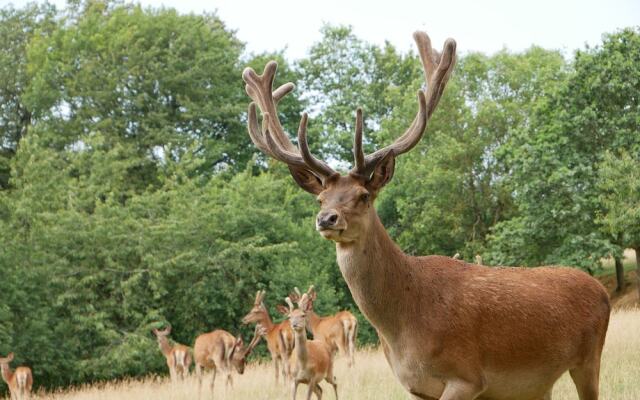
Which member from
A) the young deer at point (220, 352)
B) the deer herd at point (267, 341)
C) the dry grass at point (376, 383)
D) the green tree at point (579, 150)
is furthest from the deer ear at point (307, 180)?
the green tree at point (579, 150)

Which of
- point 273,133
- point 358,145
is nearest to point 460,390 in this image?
point 358,145

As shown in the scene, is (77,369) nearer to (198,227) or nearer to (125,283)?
(125,283)

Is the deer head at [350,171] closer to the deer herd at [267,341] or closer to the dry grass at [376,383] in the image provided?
the dry grass at [376,383]

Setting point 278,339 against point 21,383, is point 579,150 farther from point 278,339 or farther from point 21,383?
point 21,383

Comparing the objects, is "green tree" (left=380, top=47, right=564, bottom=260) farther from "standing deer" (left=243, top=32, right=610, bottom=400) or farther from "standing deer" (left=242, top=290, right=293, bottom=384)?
"standing deer" (left=243, top=32, right=610, bottom=400)

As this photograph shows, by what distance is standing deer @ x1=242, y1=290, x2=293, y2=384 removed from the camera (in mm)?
13461

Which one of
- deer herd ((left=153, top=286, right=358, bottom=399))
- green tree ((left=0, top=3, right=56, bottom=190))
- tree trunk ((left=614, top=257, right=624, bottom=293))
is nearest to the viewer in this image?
deer herd ((left=153, top=286, right=358, bottom=399))

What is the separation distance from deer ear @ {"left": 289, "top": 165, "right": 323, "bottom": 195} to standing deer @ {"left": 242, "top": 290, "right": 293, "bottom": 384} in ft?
24.5

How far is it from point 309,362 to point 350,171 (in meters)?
5.76

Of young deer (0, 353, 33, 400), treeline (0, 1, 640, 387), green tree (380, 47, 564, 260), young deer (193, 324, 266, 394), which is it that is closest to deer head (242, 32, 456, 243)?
young deer (193, 324, 266, 394)

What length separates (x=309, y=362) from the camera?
10422 millimetres

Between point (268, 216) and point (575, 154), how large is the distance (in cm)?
878

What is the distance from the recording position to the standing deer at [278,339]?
13461mm

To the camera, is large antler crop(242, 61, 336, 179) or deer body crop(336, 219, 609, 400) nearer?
deer body crop(336, 219, 609, 400)
